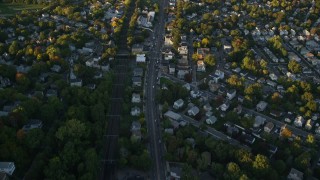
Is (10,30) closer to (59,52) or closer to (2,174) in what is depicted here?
(59,52)

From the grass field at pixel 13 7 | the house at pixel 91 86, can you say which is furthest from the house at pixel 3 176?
the grass field at pixel 13 7

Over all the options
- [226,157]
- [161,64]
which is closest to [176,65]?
[161,64]

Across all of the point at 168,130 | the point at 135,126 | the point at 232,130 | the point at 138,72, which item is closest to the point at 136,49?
the point at 138,72

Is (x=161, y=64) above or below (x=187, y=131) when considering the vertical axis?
above

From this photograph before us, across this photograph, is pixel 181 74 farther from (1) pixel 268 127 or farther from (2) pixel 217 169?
(2) pixel 217 169

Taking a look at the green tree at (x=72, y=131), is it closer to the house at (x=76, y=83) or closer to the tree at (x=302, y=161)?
the house at (x=76, y=83)
